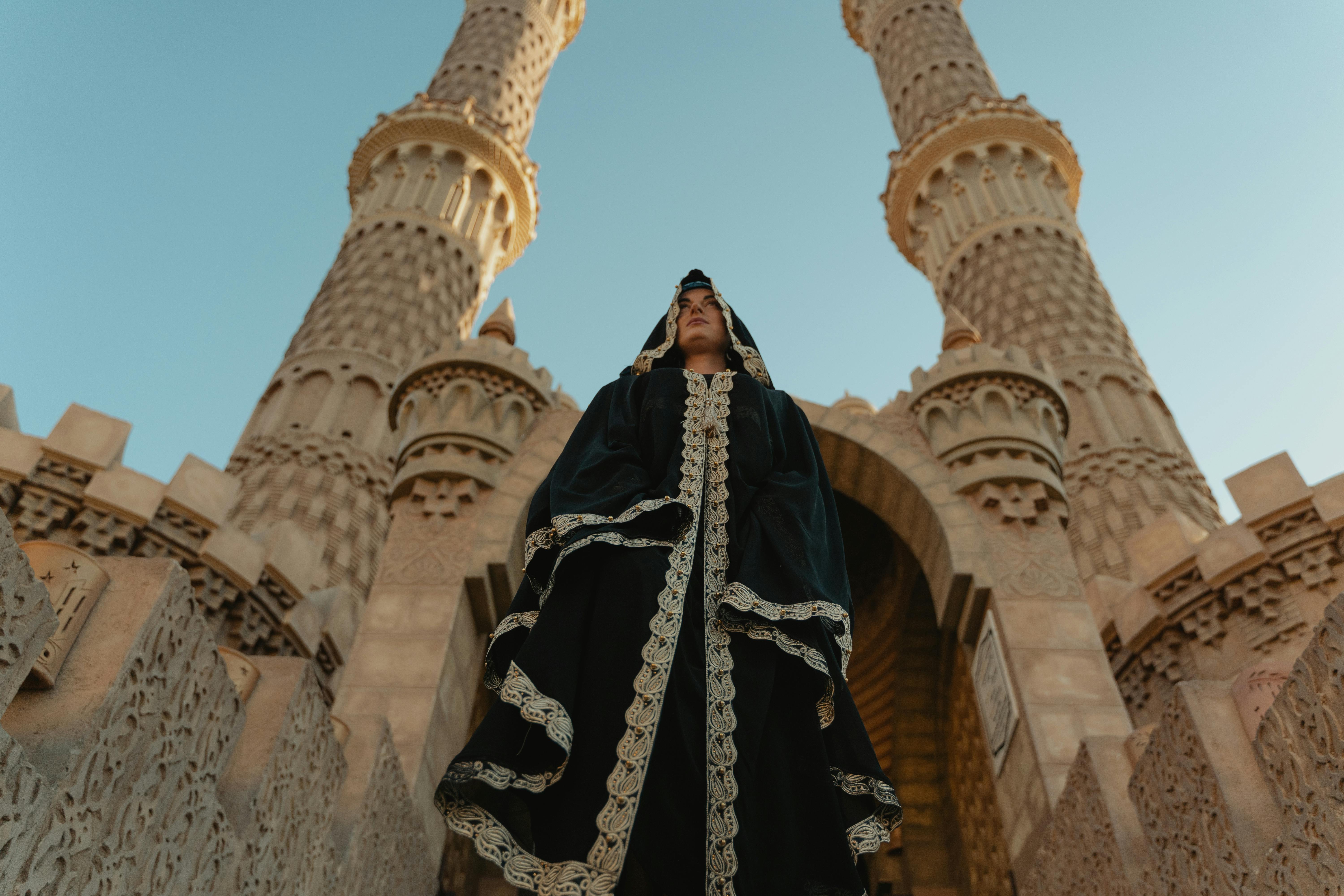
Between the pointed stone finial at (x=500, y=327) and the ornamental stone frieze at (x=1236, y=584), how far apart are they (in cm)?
582

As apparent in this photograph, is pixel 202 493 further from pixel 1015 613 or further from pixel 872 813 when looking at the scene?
pixel 872 813

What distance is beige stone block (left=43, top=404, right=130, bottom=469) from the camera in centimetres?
824

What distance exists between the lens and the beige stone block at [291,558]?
29.4 feet

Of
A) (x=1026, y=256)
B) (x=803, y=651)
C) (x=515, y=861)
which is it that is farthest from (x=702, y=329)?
(x=1026, y=256)

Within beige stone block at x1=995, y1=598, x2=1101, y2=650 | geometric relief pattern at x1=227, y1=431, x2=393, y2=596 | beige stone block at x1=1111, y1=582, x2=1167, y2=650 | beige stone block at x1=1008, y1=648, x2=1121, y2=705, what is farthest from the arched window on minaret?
beige stone block at x1=1008, y1=648, x2=1121, y2=705

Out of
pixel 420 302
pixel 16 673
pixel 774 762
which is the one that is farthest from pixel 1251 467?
pixel 420 302

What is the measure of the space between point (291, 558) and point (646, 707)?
291 inches

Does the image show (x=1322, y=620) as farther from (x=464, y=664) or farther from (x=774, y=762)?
(x=464, y=664)

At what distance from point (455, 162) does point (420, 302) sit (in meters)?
4.45

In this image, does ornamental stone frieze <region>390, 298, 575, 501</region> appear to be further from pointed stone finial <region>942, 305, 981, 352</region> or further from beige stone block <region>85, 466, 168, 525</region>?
pointed stone finial <region>942, 305, 981, 352</region>

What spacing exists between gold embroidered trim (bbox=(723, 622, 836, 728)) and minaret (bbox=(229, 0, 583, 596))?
913 centimetres

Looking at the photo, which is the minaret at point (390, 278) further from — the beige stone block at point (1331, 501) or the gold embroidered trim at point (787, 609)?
the beige stone block at point (1331, 501)

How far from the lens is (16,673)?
2.15 m

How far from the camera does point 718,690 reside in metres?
2.56
